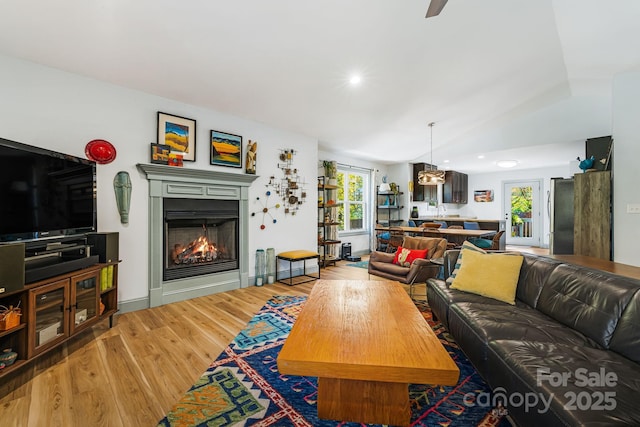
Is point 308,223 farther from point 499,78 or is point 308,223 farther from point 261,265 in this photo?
A: point 499,78

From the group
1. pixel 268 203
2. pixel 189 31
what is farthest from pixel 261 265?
pixel 189 31

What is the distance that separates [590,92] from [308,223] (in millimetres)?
4909

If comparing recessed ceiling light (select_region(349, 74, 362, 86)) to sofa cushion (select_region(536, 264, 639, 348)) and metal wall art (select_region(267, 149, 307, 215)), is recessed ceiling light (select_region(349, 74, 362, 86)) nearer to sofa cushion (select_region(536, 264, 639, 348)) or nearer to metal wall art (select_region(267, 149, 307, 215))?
metal wall art (select_region(267, 149, 307, 215))

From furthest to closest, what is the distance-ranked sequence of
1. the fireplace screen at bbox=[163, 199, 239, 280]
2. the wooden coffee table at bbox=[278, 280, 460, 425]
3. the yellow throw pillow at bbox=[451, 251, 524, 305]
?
1. the fireplace screen at bbox=[163, 199, 239, 280]
2. the yellow throw pillow at bbox=[451, 251, 524, 305]
3. the wooden coffee table at bbox=[278, 280, 460, 425]

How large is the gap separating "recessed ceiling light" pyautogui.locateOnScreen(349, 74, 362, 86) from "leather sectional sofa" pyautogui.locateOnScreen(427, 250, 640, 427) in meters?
2.50

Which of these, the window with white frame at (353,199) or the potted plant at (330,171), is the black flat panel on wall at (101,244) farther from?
the window with white frame at (353,199)

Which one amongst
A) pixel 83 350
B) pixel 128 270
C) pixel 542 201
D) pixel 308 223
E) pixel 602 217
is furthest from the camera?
pixel 542 201

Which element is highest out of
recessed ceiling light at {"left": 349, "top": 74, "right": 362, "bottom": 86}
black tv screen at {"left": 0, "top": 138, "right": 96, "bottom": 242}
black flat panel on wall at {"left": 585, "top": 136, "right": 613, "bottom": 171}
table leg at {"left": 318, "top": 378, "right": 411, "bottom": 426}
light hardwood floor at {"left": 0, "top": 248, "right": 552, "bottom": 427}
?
recessed ceiling light at {"left": 349, "top": 74, "right": 362, "bottom": 86}

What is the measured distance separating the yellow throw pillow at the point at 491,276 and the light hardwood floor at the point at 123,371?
2.15 m

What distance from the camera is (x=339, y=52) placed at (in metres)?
2.78

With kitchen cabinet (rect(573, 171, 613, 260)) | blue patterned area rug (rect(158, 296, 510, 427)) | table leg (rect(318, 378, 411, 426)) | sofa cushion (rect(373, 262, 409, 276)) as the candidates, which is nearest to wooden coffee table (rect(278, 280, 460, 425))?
table leg (rect(318, 378, 411, 426))

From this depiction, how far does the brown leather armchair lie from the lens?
11.4 ft

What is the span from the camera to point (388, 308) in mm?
2074

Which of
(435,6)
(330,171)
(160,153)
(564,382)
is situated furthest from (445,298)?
(330,171)
